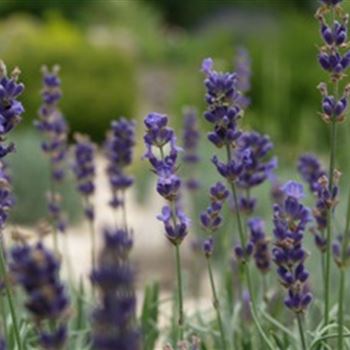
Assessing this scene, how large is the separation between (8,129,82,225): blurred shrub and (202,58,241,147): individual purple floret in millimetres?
8165

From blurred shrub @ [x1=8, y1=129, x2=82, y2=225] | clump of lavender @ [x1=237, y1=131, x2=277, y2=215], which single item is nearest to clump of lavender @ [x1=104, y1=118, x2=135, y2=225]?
clump of lavender @ [x1=237, y1=131, x2=277, y2=215]

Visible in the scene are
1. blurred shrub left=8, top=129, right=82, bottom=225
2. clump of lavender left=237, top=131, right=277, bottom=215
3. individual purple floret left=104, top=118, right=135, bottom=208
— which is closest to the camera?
clump of lavender left=237, top=131, right=277, bottom=215

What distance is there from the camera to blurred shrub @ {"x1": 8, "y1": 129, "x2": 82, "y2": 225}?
10.8 metres

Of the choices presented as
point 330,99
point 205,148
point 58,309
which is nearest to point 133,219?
point 205,148

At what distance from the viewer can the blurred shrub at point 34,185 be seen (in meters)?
10.8

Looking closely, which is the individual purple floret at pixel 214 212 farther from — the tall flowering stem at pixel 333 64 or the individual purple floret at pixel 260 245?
the individual purple floret at pixel 260 245

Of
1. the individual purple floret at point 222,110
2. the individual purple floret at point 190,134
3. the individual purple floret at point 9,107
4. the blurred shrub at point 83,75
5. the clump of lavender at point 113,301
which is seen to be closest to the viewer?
the clump of lavender at point 113,301

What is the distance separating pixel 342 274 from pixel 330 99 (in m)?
0.45

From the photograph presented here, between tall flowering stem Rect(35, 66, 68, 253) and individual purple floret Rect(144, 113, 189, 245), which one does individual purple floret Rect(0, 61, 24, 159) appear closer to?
individual purple floret Rect(144, 113, 189, 245)

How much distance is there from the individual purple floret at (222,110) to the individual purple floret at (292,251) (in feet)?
0.75

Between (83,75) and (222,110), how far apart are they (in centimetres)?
1471

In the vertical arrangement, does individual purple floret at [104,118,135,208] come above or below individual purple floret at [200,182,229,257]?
above

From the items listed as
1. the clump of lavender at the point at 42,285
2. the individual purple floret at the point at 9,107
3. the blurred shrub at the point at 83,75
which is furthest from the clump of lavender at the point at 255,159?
the blurred shrub at the point at 83,75

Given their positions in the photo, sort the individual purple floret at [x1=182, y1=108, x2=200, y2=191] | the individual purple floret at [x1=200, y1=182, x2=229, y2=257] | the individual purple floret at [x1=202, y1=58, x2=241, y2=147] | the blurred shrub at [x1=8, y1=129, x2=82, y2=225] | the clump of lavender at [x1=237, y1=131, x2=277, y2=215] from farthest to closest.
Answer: the blurred shrub at [x1=8, y1=129, x2=82, y2=225]
the individual purple floret at [x1=182, y1=108, x2=200, y2=191]
the clump of lavender at [x1=237, y1=131, x2=277, y2=215]
the individual purple floret at [x1=200, y1=182, x2=229, y2=257]
the individual purple floret at [x1=202, y1=58, x2=241, y2=147]
